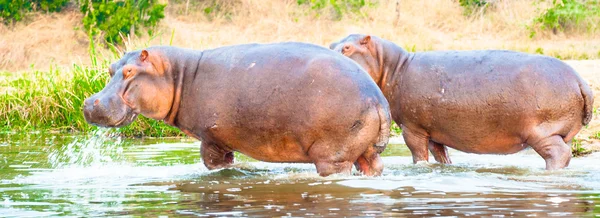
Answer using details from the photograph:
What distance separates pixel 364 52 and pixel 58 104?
501 cm

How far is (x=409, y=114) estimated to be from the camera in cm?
731

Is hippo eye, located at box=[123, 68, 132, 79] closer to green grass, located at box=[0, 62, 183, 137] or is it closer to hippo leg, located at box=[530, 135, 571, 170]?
hippo leg, located at box=[530, 135, 571, 170]

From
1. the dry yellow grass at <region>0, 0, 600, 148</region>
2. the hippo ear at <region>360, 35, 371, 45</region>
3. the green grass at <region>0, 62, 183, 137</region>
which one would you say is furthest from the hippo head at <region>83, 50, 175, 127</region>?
the dry yellow grass at <region>0, 0, 600, 148</region>

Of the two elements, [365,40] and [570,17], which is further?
[570,17]

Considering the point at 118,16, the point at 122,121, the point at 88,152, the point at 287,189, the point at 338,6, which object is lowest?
the point at 118,16

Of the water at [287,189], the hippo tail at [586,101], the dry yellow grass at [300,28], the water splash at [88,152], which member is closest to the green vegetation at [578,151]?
the water at [287,189]

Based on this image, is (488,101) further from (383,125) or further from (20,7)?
(20,7)

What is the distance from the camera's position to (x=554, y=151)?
270 inches

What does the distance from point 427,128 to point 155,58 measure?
2.10 metres

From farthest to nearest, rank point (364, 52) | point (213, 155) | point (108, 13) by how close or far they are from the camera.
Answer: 1. point (108, 13)
2. point (364, 52)
3. point (213, 155)

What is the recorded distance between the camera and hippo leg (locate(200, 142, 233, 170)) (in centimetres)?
638

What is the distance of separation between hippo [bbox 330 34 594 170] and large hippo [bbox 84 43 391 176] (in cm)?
112

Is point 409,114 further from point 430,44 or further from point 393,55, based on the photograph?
point 430,44

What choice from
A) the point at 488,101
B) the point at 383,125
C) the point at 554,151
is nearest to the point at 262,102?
the point at 383,125
